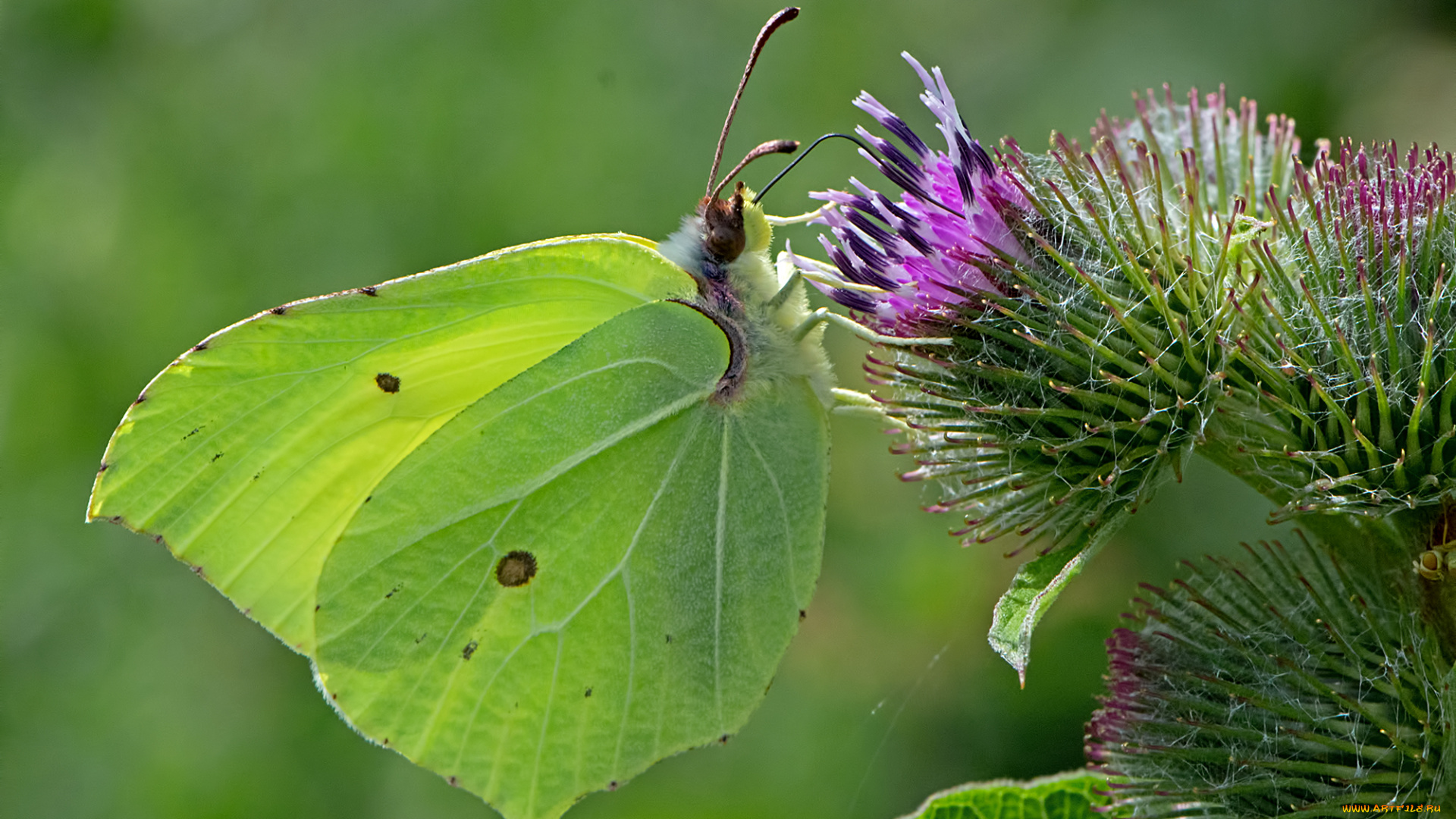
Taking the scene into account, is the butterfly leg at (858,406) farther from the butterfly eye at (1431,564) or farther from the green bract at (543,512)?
the butterfly eye at (1431,564)

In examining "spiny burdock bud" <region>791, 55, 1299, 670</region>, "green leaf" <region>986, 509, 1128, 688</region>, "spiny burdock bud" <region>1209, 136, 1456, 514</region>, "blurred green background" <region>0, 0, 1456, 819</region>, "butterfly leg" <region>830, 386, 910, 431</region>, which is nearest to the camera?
"green leaf" <region>986, 509, 1128, 688</region>

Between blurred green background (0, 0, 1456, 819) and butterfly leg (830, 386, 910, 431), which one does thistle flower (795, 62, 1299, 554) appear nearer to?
butterfly leg (830, 386, 910, 431)

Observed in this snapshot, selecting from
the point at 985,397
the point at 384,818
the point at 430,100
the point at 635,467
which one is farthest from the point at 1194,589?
the point at 430,100

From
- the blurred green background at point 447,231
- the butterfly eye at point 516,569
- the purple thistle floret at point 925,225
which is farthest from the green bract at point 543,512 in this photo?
the blurred green background at point 447,231

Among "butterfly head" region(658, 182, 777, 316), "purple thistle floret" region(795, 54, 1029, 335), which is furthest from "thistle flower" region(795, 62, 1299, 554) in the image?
"butterfly head" region(658, 182, 777, 316)

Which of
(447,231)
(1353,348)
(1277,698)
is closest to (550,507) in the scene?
(1277,698)

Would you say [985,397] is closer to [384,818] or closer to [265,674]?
[384,818]
